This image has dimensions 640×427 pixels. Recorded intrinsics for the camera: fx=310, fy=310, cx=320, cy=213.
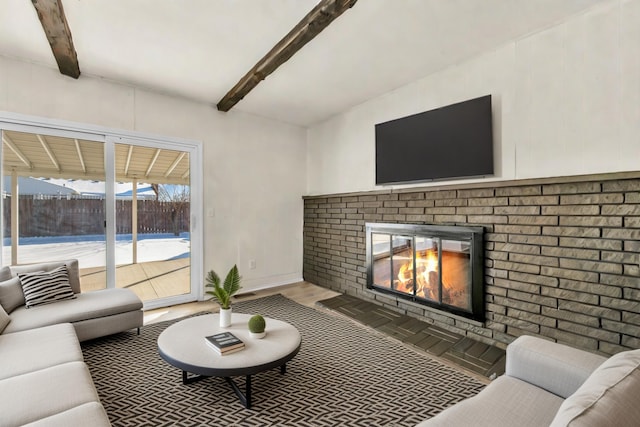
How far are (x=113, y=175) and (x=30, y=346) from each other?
209 centimetres

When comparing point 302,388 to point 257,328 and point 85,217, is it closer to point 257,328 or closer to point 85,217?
point 257,328

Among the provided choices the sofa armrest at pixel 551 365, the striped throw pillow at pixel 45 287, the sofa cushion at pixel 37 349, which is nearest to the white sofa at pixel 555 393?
the sofa armrest at pixel 551 365

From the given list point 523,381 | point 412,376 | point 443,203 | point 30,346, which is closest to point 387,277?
point 443,203

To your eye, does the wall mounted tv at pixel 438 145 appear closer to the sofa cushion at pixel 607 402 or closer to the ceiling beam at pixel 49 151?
the sofa cushion at pixel 607 402

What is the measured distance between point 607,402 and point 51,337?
2.72 meters

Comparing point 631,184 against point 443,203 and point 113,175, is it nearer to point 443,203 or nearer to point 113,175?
point 443,203

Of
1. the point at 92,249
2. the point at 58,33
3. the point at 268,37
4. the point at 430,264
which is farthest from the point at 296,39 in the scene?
the point at 92,249

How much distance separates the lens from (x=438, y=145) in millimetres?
3000

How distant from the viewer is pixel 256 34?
8.24ft

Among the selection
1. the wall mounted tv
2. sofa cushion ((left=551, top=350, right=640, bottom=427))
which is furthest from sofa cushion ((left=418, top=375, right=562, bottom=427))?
the wall mounted tv

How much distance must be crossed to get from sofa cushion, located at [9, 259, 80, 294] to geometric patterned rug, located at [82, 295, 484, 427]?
0.60 metres

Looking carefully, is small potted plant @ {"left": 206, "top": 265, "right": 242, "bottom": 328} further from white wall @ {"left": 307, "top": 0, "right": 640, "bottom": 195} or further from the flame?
white wall @ {"left": 307, "top": 0, "right": 640, "bottom": 195}

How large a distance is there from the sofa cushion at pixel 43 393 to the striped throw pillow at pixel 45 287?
1.33 m

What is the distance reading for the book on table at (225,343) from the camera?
6.13 ft
